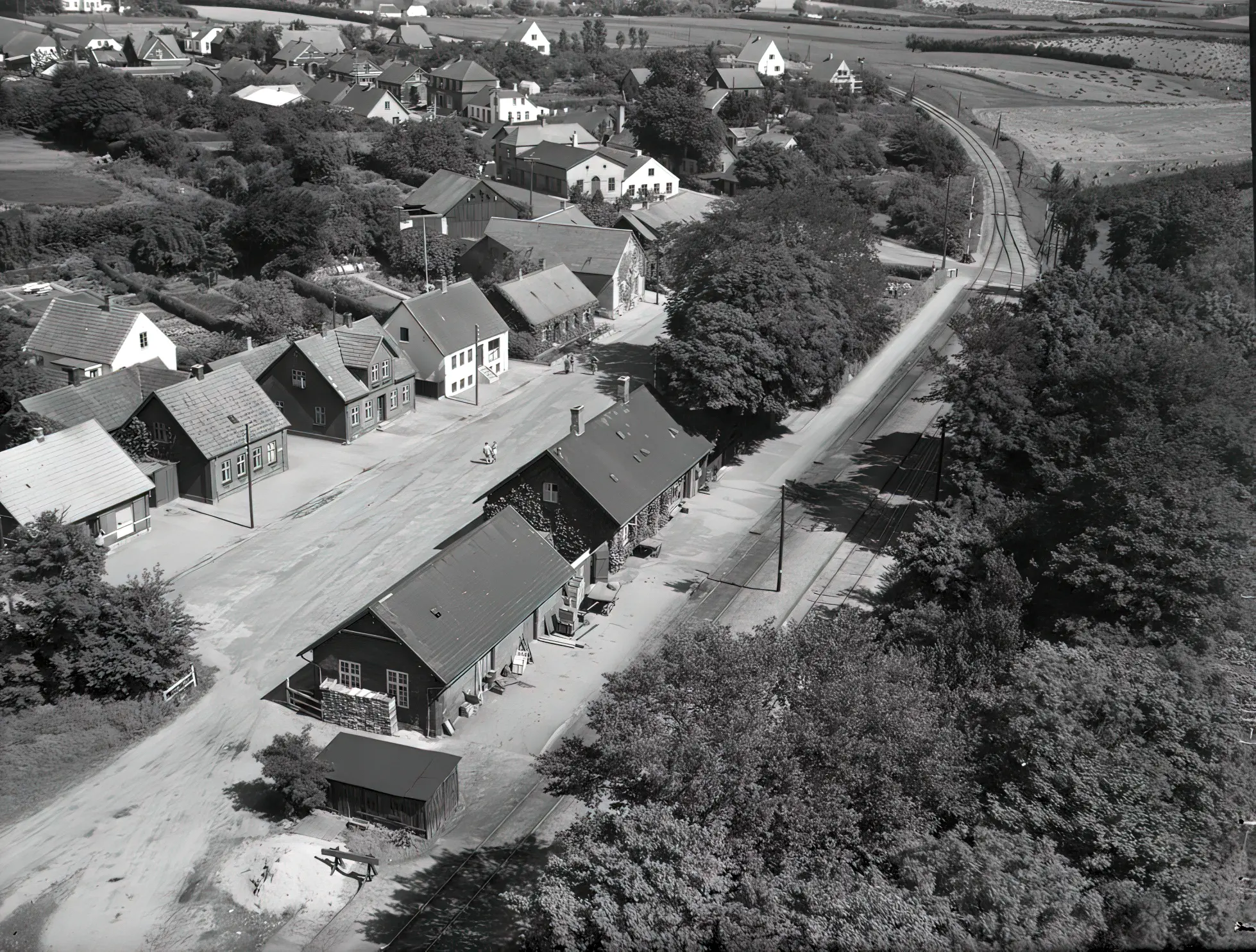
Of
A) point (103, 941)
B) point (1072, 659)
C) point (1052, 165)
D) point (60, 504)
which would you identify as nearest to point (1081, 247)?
point (1052, 165)

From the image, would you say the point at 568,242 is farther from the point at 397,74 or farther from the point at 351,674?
the point at 397,74

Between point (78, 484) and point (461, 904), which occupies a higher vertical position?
point (78, 484)

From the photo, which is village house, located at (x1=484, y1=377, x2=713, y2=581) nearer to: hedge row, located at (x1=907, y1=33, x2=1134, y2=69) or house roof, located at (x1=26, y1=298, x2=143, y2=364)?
house roof, located at (x1=26, y1=298, x2=143, y2=364)

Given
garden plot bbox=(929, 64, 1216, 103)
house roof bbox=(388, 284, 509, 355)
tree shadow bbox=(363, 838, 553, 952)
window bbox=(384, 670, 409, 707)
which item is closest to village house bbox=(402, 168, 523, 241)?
house roof bbox=(388, 284, 509, 355)

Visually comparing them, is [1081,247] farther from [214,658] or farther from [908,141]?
[214,658]

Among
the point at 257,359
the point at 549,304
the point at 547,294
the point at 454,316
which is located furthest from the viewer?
the point at 547,294

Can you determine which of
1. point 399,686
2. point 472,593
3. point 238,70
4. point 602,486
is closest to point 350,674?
point 399,686
